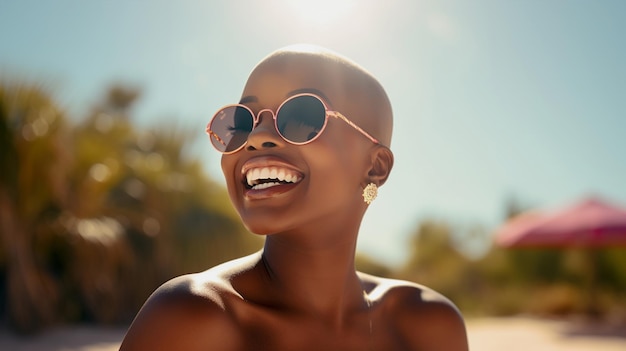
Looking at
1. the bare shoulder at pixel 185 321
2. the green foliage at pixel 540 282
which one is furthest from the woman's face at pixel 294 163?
the green foliage at pixel 540 282

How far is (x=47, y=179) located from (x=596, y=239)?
9674 millimetres

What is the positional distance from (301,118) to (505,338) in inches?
357

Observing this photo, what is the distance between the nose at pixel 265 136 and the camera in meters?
1.74

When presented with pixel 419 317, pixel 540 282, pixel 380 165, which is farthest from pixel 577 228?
pixel 380 165

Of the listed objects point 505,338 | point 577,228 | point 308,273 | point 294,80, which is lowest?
point 505,338

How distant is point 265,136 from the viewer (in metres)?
1.74

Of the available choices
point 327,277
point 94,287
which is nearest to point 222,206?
point 94,287

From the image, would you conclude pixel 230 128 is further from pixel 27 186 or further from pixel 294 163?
pixel 27 186

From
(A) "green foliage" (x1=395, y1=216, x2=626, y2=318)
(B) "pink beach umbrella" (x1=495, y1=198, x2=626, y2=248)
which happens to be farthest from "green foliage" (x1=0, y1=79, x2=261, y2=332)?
(A) "green foliage" (x1=395, y1=216, x2=626, y2=318)

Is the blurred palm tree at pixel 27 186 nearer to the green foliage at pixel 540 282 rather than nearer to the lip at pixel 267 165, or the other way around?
the lip at pixel 267 165

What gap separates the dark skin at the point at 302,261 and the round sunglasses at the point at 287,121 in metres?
0.02

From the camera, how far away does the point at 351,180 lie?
189 cm

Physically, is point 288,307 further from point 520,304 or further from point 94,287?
point 520,304

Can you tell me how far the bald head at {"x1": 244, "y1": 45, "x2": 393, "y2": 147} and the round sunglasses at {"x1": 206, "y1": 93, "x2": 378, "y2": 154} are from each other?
62 millimetres
